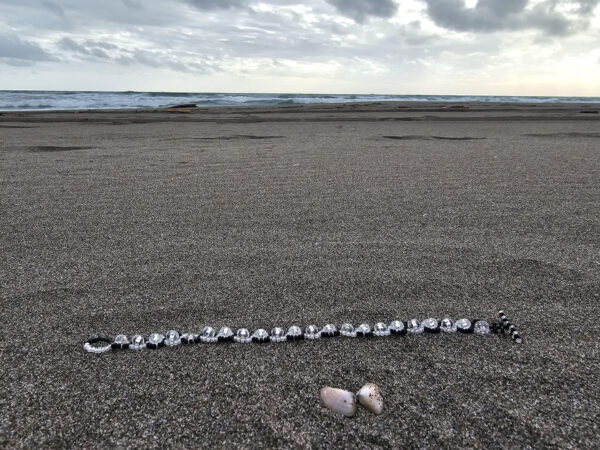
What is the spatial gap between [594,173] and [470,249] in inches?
116

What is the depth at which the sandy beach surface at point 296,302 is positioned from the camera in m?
1.39

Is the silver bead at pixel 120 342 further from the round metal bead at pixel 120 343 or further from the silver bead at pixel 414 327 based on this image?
the silver bead at pixel 414 327

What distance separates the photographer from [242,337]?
179 centimetres

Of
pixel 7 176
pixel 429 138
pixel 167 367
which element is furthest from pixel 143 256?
pixel 429 138

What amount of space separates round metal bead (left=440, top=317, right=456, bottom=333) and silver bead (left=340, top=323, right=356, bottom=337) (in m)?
0.39

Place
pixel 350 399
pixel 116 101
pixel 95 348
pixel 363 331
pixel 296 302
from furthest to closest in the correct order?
1. pixel 116 101
2. pixel 296 302
3. pixel 363 331
4. pixel 95 348
5. pixel 350 399

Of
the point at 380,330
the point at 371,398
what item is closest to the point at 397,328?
the point at 380,330

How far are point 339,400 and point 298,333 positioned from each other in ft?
1.40

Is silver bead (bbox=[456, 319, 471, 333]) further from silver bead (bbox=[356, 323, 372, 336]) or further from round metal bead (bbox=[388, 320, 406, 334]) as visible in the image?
silver bead (bbox=[356, 323, 372, 336])

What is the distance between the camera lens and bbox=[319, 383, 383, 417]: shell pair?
1414 mm

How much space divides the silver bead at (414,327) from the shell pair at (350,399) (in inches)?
17.6

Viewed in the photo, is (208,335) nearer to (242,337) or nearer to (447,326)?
(242,337)

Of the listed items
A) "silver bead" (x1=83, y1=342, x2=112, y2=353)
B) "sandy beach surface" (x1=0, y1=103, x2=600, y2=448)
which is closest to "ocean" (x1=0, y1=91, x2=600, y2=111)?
"sandy beach surface" (x1=0, y1=103, x2=600, y2=448)

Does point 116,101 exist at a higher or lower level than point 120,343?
higher
